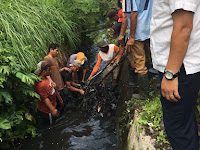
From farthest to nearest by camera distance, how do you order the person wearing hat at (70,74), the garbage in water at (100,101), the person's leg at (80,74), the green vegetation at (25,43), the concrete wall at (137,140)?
the person's leg at (80,74) → the person wearing hat at (70,74) → the garbage in water at (100,101) → the green vegetation at (25,43) → the concrete wall at (137,140)

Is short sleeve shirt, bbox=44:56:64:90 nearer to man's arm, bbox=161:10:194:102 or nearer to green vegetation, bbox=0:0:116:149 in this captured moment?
green vegetation, bbox=0:0:116:149

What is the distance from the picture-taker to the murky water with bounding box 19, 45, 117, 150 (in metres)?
3.85

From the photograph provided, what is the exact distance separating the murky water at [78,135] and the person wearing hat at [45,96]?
294 mm

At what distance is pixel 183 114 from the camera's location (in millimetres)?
1633

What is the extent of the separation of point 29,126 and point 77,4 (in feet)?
18.9

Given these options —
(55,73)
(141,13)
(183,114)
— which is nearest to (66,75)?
(55,73)

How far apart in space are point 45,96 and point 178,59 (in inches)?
123

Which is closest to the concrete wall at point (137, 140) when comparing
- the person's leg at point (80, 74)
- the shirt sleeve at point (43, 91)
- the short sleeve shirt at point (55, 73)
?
the shirt sleeve at point (43, 91)

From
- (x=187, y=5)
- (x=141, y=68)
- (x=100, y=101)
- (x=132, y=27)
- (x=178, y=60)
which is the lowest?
(x=100, y=101)

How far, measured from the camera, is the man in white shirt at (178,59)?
1309 mm

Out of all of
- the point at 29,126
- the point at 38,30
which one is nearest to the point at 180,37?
the point at 29,126

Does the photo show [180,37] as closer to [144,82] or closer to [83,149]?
[144,82]

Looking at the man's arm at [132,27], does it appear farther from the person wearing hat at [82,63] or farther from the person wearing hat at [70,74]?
the person wearing hat at [82,63]

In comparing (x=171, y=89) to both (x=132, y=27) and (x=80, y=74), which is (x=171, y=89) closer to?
(x=132, y=27)
